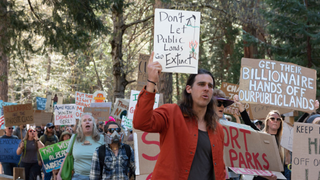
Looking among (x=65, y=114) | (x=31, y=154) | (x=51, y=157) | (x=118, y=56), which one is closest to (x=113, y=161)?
(x=51, y=157)

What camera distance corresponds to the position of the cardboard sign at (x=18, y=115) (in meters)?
9.47

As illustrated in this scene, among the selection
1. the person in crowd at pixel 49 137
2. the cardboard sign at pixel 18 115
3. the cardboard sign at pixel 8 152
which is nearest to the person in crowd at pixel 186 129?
the person in crowd at pixel 49 137

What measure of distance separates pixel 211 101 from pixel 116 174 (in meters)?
2.28

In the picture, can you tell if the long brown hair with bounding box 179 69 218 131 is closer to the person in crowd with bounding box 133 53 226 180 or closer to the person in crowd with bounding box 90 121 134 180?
the person in crowd with bounding box 133 53 226 180

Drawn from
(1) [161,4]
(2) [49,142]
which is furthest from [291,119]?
(1) [161,4]

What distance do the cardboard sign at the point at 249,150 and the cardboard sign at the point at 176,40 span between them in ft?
5.24

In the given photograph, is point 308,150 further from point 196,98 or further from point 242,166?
point 196,98

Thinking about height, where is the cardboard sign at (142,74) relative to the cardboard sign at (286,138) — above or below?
above

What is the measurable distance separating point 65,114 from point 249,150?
833 centimetres

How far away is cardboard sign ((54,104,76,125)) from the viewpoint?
38.3ft

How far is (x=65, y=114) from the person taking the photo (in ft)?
38.5

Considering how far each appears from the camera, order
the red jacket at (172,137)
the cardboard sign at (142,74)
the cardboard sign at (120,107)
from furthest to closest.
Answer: the cardboard sign at (120,107), the cardboard sign at (142,74), the red jacket at (172,137)

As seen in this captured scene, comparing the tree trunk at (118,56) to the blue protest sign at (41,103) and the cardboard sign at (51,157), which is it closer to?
the blue protest sign at (41,103)

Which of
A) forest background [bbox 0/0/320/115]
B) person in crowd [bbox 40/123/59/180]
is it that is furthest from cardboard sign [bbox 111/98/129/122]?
person in crowd [bbox 40/123/59/180]
